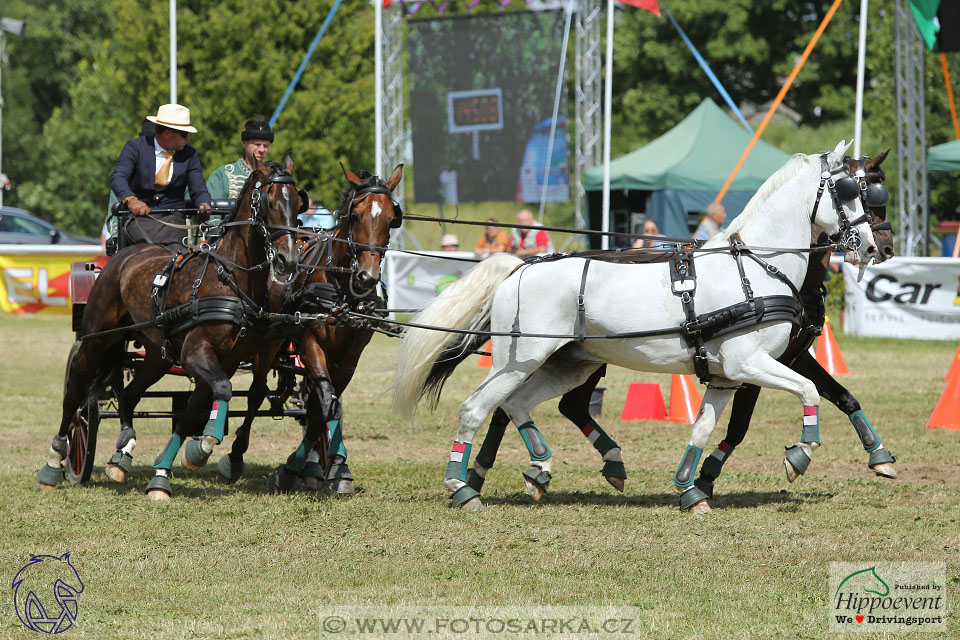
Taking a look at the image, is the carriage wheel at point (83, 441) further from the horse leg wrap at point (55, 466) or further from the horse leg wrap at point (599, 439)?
the horse leg wrap at point (599, 439)

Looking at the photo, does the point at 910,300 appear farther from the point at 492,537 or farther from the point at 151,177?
the point at 492,537

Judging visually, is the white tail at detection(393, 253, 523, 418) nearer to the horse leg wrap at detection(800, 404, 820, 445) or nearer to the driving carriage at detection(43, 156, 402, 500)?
the driving carriage at detection(43, 156, 402, 500)

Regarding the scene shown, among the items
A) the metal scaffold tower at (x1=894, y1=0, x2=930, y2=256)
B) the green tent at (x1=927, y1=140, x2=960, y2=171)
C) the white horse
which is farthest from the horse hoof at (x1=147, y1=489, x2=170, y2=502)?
the green tent at (x1=927, y1=140, x2=960, y2=171)

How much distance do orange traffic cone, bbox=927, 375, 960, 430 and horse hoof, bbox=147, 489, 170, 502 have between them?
6.52 meters

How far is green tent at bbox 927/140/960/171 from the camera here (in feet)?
67.8

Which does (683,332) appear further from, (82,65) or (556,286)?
(82,65)

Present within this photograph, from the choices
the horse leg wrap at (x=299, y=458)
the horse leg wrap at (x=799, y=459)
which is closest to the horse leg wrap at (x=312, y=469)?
the horse leg wrap at (x=299, y=458)

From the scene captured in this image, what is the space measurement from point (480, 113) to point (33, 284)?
902cm

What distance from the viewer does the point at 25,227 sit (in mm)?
26359

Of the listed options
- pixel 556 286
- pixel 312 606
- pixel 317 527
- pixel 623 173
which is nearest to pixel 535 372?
pixel 556 286

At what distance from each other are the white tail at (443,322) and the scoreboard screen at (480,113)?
16436 millimetres

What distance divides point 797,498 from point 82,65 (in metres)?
35.4

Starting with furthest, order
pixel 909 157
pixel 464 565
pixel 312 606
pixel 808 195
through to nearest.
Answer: pixel 909 157, pixel 808 195, pixel 464 565, pixel 312 606

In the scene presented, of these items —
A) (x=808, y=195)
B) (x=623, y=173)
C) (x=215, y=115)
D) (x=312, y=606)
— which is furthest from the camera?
(x=215, y=115)
